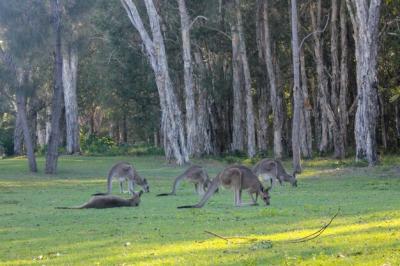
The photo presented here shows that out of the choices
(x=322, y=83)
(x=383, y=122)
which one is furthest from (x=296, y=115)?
(x=383, y=122)

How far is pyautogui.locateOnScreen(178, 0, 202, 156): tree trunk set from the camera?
44906mm

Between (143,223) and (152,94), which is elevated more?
(152,94)

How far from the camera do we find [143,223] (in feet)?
54.0

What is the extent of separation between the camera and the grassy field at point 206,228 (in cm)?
1131

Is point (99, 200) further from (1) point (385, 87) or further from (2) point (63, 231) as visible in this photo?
(1) point (385, 87)

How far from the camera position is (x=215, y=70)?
55.2 metres

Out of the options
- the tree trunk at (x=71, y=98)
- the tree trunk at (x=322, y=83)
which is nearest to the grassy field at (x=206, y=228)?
the tree trunk at (x=322, y=83)

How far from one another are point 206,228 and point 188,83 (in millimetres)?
31374

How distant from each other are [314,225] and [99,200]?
23.2ft

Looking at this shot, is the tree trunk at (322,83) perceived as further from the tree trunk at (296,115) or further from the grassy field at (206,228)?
the grassy field at (206,228)

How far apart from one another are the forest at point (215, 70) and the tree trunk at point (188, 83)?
0.07 metres

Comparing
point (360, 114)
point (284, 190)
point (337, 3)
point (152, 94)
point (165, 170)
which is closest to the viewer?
point (284, 190)

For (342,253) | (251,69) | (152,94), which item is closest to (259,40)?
(251,69)

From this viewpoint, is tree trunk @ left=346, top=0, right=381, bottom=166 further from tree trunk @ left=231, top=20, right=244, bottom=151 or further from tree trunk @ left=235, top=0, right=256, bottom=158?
tree trunk @ left=231, top=20, right=244, bottom=151
